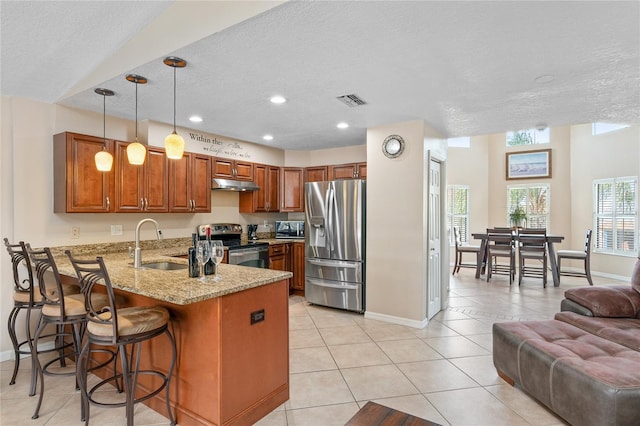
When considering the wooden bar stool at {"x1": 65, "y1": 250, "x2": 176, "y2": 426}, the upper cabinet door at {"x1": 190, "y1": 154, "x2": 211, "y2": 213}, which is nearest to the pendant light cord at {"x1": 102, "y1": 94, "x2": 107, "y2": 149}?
the upper cabinet door at {"x1": 190, "y1": 154, "x2": 211, "y2": 213}

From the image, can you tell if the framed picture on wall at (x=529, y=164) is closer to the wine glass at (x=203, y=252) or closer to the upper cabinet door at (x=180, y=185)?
the upper cabinet door at (x=180, y=185)

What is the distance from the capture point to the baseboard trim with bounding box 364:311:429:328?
3980 millimetres

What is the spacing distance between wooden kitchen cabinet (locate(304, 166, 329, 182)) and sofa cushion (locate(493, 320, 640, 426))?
3.52 m

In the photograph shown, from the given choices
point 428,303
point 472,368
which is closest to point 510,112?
point 428,303

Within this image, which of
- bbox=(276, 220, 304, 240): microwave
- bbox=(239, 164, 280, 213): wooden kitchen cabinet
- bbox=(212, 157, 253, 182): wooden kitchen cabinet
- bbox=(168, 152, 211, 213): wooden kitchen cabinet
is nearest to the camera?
bbox=(168, 152, 211, 213): wooden kitchen cabinet

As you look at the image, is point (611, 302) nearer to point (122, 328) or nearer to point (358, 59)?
point (358, 59)

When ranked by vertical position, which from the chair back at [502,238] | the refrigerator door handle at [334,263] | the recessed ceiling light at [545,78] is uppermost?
the recessed ceiling light at [545,78]

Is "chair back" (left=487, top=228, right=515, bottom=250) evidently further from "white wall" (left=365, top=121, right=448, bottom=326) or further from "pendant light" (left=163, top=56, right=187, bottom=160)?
"pendant light" (left=163, top=56, right=187, bottom=160)

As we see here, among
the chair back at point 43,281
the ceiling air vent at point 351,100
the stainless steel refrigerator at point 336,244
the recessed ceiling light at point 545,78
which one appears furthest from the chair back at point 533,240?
the chair back at point 43,281

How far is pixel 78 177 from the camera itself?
10.9 feet

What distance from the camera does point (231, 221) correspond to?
17.5 ft

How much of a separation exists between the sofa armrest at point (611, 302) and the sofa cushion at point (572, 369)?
0.40 metres

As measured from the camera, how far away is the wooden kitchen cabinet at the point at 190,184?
13.7 feet

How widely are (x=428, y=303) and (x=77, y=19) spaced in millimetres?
4232
